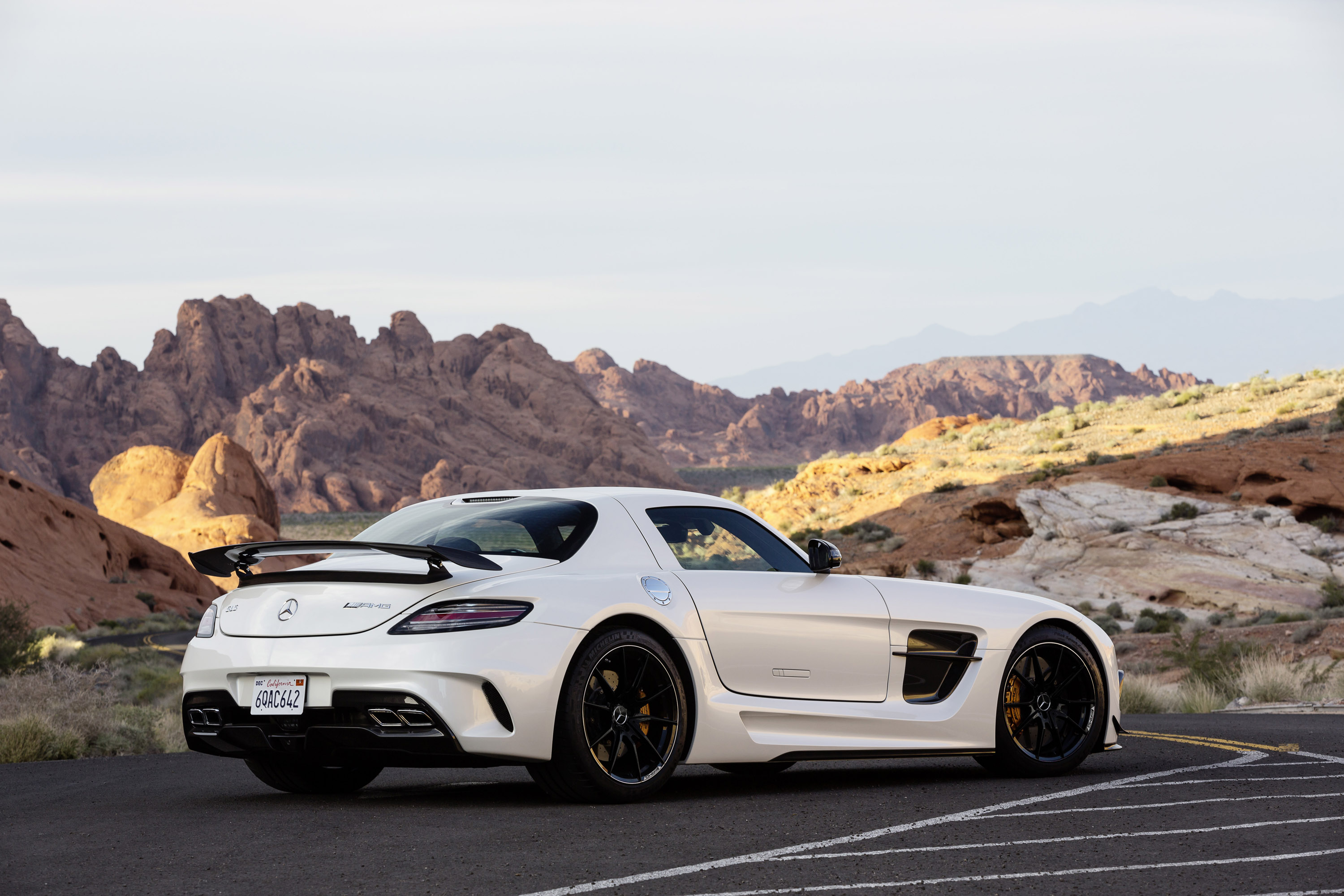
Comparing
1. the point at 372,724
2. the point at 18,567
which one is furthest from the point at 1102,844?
the point at 18,567

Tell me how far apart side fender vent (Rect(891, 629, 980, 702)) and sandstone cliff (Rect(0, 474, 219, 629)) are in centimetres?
3066

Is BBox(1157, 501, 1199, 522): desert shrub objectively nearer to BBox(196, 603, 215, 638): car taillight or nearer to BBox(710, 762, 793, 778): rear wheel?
BBox(710, 762, 793, 778): rear wheel

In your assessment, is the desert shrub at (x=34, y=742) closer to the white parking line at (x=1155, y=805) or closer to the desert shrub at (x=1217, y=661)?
the white parking line at (x=1155, y=805)

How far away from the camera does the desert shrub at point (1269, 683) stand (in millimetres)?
16156

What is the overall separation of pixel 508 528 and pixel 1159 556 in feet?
83.3

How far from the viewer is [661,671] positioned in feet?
22.5

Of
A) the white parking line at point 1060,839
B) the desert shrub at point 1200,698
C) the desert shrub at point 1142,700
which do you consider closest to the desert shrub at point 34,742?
the white parking line at point 1060,839

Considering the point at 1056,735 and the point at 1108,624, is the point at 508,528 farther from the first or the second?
the point at 1108,624

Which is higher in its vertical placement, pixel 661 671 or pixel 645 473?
pixel 645 473

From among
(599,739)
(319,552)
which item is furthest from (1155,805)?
(319,552)

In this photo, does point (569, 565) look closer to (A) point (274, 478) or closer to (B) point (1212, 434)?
(B) point (1212, 434)

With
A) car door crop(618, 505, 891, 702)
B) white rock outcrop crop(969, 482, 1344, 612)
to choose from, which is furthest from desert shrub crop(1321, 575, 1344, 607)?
car door crop(618, 505, 891, 702)

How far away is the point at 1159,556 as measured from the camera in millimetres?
29891

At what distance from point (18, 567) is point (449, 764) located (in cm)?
3527
